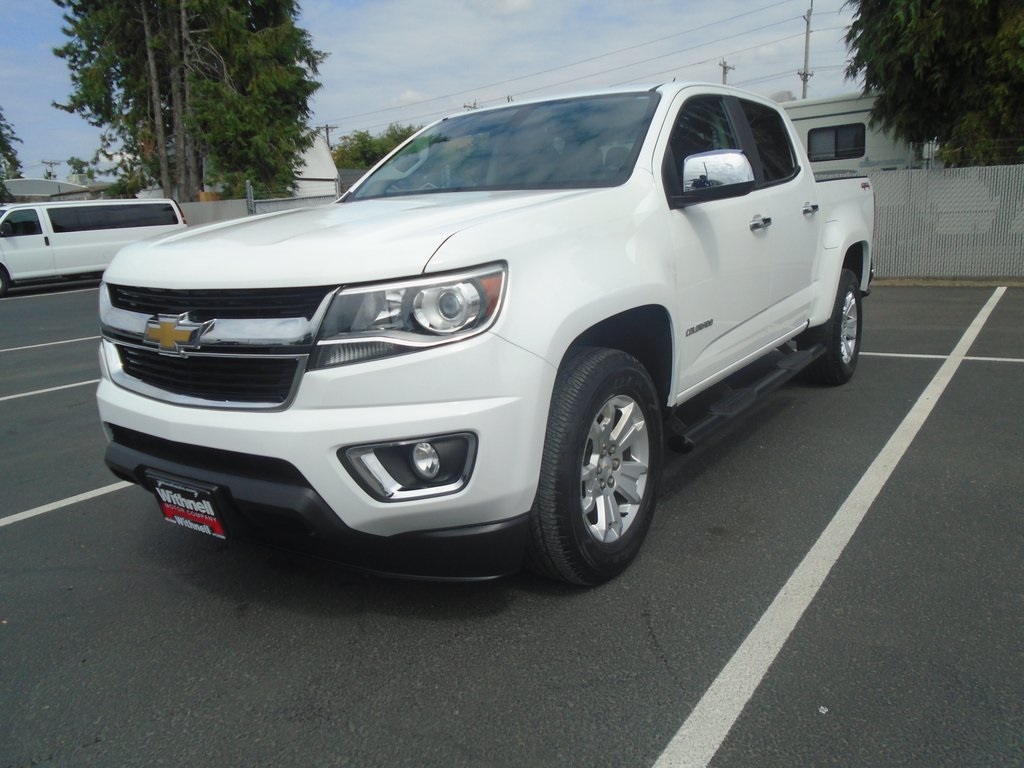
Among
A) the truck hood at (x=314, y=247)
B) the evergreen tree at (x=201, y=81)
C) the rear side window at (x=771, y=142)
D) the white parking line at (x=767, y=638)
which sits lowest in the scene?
the white parking line at (x=767, y=638)

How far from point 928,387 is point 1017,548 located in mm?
2969

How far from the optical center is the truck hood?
251 centimetres

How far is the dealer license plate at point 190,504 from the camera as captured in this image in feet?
8.91

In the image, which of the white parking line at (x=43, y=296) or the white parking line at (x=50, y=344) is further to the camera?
the white parking line at (x=43, y=296)

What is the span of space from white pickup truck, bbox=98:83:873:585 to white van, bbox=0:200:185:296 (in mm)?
17173

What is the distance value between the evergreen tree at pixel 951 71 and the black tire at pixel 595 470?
513 inches

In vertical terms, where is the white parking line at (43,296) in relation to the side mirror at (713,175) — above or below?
below

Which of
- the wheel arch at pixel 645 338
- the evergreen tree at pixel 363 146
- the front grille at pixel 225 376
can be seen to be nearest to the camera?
the front grille at pixel 225 376

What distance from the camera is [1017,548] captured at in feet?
11.1

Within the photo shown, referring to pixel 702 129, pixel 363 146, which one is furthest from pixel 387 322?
pixel 363 146

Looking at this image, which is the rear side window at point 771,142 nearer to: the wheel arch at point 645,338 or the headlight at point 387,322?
the wheel arch at point 645,338

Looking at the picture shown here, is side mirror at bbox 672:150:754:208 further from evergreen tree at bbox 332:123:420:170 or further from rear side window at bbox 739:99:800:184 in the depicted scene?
evergreen tree at bbox 332:123:420:170

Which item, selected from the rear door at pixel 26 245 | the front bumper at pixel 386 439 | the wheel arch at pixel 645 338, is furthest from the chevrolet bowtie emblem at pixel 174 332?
the rear door at pixel 26 245

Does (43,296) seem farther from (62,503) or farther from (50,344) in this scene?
(62,503)
